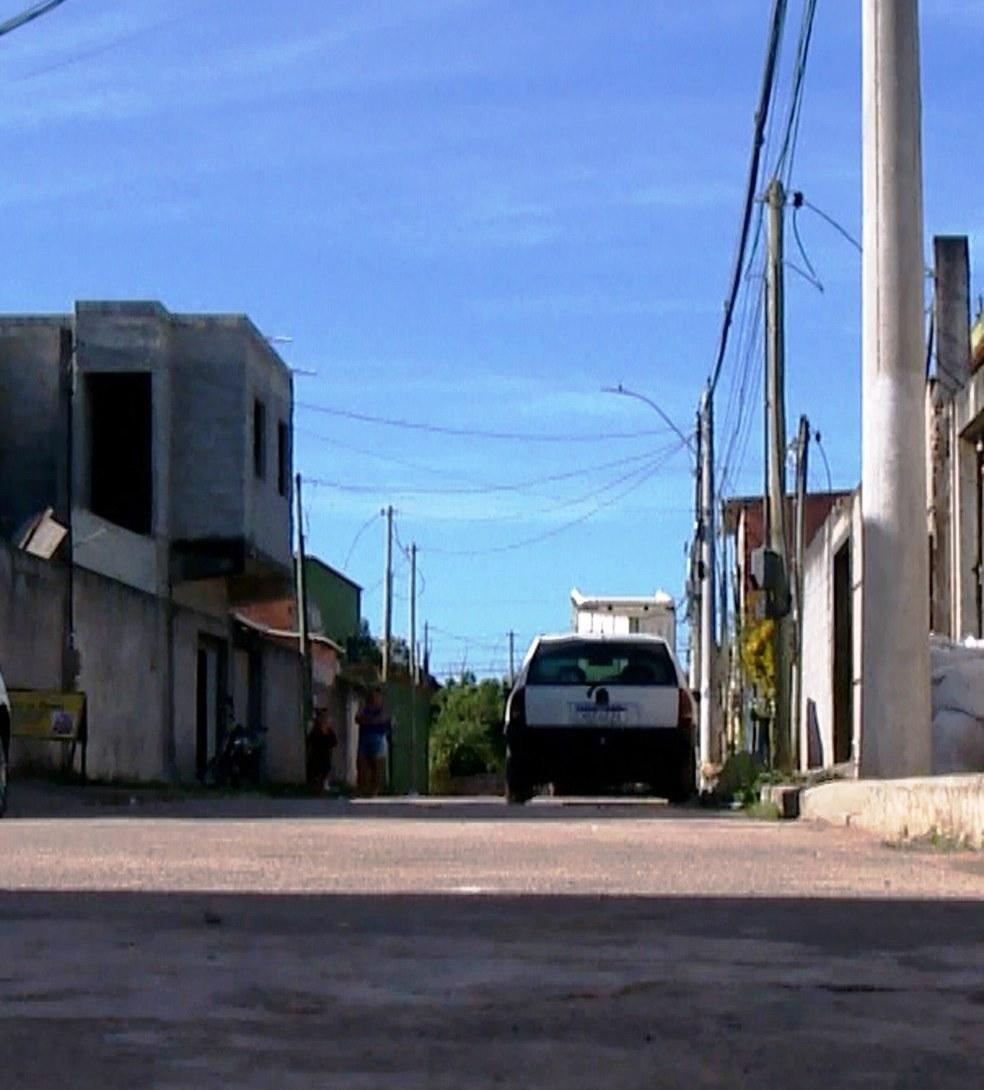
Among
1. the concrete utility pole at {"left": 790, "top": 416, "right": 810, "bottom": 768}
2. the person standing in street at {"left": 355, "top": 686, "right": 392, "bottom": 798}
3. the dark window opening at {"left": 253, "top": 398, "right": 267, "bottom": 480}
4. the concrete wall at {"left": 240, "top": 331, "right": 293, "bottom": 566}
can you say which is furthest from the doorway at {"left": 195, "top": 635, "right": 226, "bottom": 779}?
the concrete utility pole at {"left": 790, "top": 416, "right": 810, "bottom": 768}

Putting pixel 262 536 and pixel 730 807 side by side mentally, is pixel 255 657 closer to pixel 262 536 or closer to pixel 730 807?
pixel 262 536

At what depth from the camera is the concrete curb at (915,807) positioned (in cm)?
1060

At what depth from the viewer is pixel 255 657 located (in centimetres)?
4325

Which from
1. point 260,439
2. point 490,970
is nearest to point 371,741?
point 260,439

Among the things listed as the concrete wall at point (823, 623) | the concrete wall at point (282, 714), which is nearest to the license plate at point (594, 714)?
the concrete wall at point (823, 623)

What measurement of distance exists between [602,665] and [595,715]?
58cm

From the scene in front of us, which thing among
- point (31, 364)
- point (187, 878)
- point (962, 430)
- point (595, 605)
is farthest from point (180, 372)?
point (187, 878)

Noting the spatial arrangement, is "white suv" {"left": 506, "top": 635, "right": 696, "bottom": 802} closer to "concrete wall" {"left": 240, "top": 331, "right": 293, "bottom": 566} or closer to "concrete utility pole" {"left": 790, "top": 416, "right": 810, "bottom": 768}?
"concrete utility pole" {"left": 790, "top": 416, "right": 810, "bottom": 768}

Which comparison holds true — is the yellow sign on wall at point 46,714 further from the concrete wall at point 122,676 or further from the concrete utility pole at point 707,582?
the concrete utility pole at point 707,582

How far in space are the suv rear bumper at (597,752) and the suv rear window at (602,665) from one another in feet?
1.45

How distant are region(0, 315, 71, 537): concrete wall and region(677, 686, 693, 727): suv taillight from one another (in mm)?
13909

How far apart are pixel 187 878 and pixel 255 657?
34496mm

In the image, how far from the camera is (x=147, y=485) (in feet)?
116

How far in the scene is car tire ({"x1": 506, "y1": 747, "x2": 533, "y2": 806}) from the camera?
848 inches
